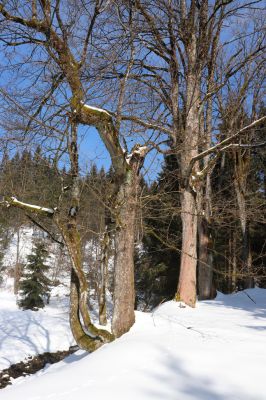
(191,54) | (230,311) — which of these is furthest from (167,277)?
(191,54)

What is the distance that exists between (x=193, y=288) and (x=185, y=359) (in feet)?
18.5

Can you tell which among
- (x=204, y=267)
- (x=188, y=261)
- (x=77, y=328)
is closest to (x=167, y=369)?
(x=77, y=328)

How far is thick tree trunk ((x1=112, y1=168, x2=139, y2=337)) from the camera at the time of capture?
5.79 m

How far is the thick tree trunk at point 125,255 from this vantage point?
19.0 ft

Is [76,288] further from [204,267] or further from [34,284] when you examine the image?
[34,284]

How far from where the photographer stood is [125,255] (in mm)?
5898

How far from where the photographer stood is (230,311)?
29.1 feet

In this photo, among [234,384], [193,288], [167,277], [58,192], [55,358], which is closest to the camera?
[234,384]

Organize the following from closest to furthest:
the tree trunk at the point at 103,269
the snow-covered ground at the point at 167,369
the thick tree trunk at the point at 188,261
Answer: the snow-covered ground at the point at 167,369 < the tree trunk at the point at 103,269 < the thick tree trunk at the point at 188,261

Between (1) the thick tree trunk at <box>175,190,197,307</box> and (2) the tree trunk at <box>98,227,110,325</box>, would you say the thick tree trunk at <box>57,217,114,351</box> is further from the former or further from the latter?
(1) the thick tree trunk at <box>175,190,197,307</box>

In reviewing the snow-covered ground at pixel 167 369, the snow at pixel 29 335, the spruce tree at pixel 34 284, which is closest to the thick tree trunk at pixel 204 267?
the snow at pixel 29 335

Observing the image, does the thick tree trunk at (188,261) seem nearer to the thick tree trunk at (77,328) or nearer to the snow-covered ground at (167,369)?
the snow-covered ground at (167,369)

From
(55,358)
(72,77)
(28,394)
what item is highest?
(72,77)

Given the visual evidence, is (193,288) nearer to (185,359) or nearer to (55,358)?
(55,358)
